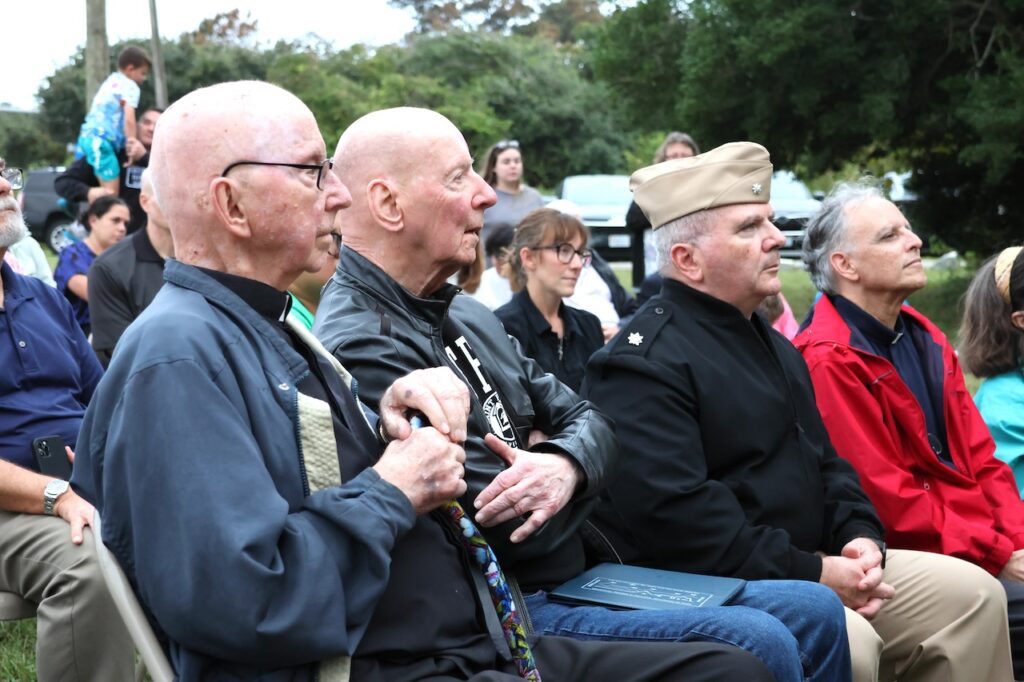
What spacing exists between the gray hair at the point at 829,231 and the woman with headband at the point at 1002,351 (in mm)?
522

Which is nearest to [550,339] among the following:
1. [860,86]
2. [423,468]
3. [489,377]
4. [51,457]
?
[51,457]

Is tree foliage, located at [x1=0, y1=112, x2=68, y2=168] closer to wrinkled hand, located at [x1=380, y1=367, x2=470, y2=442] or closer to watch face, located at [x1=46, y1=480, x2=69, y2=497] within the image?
watch face, located at [x1=46, y1=480, x2=69, y2=497]

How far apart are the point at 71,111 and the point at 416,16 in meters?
23.3

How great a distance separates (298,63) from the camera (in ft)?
96.2

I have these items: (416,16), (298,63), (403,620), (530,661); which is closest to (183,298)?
(403,620)

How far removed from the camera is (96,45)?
1883cm

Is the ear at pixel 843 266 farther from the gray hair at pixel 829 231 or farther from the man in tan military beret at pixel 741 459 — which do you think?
the man in tan military beret at pixel 741 459

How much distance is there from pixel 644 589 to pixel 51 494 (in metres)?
1.86

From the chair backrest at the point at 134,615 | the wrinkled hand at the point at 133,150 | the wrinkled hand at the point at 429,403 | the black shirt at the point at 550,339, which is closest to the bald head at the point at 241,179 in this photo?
the wrinkled hand at the point at 429,403

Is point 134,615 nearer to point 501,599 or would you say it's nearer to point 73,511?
point 501,599

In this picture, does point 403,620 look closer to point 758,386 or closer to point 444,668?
point 444,668

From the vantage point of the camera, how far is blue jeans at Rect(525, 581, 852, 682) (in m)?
2.54

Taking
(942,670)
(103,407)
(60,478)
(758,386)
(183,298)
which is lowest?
(942,670)

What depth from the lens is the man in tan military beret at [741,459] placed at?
3.11 m
